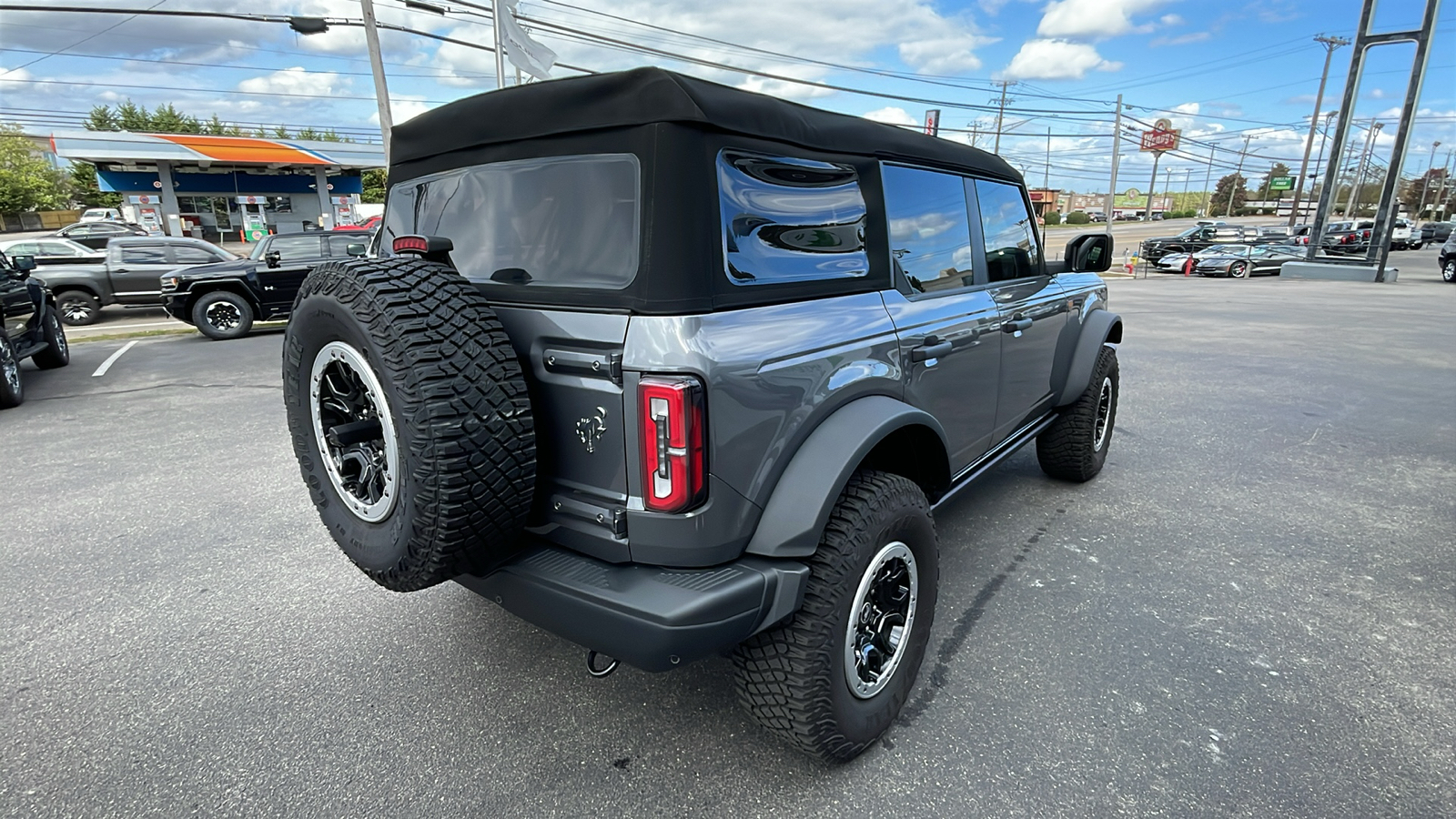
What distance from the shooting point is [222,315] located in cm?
1086

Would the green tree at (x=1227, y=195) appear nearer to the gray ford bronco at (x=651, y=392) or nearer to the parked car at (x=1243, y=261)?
the parked car at (x=1243, y=261)

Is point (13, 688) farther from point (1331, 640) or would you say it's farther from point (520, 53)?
point (520, 53)

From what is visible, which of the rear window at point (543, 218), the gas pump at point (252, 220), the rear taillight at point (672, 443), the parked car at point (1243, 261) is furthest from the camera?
the gas pump at point (252, 220)

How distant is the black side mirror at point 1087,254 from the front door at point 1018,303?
0.27 meters

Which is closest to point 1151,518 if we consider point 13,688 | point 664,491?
point 664,491

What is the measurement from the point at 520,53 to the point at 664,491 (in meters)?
12.0

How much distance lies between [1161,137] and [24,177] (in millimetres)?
90328

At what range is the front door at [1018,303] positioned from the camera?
332 centimetres

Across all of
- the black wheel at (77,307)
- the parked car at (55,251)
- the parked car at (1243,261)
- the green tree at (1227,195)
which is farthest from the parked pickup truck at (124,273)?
the green tree at (1227,195)

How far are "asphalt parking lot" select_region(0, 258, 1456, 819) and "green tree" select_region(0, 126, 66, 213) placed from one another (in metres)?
65.5

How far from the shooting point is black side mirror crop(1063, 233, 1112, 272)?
13.4ft

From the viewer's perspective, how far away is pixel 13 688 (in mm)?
2561

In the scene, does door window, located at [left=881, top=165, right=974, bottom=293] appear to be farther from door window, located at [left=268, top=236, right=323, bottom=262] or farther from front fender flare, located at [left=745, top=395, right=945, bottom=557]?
door window, located at [left=268, top=236, right=323, bottom=262]

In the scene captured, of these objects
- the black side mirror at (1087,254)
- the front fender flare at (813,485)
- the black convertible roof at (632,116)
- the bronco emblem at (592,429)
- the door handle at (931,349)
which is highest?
the black convertible roof at (632,116)
